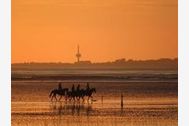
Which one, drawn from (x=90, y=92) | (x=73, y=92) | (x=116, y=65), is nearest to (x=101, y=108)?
(x=90, y=92)

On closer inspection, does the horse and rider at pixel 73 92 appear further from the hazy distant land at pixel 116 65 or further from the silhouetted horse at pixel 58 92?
the hazy distant land at pixel 116 65

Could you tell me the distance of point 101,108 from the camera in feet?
33.2

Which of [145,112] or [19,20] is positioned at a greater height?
[19,20]

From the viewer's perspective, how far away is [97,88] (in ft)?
33.2

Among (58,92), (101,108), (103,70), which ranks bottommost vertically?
Result: (101,108)

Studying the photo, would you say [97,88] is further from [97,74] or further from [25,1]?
[25,1]

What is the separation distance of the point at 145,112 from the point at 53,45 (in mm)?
928

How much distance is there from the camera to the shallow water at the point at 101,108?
32.7 ft

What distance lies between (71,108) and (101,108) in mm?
246

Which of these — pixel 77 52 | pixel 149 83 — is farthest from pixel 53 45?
pixel 149 83

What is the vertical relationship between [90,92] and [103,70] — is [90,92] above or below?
below

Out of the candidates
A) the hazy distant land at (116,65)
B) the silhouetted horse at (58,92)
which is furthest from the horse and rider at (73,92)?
the hazy distant land at (116,65)

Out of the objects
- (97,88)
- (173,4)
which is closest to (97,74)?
(97,88)

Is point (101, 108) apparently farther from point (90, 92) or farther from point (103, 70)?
point (103, 70)
